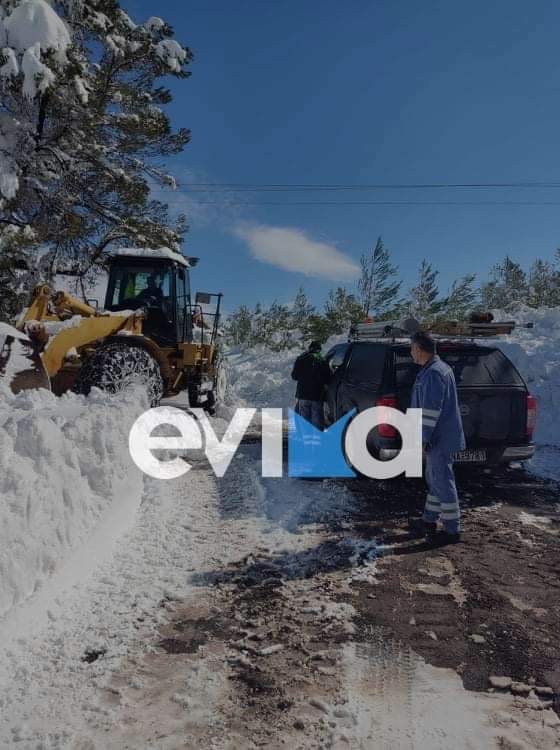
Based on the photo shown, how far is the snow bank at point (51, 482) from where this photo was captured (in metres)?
2.87

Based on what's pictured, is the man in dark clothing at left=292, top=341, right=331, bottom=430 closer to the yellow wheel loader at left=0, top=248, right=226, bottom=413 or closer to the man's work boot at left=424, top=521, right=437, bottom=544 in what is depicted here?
the yellow wheel loader at left=0, top=248, right=226, bottom=413

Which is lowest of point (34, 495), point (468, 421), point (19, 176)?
point (34, 495)

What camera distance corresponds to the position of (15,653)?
98.1 inches

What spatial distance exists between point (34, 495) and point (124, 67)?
13167 millimetres

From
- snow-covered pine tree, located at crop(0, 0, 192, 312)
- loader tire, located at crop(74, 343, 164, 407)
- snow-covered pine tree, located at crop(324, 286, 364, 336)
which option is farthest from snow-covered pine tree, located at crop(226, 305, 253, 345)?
loader tire, located at crop(74, 343, 164, 407)

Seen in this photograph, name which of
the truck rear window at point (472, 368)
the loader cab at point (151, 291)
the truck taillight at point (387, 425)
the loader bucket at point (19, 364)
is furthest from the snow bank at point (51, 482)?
the loader cab at point (151, 291)

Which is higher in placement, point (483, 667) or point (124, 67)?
point (124, 67)

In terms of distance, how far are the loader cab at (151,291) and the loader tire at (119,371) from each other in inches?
64.7

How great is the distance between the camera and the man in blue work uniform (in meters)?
4.26

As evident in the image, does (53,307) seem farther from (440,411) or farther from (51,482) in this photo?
(440,411)

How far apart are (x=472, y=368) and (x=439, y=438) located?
1477mm

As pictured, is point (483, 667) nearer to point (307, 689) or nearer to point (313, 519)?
point (307, 689)

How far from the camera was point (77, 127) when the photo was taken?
1180 centimetres

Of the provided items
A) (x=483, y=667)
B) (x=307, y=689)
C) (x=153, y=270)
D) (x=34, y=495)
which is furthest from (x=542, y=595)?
(x=153, y=270)
